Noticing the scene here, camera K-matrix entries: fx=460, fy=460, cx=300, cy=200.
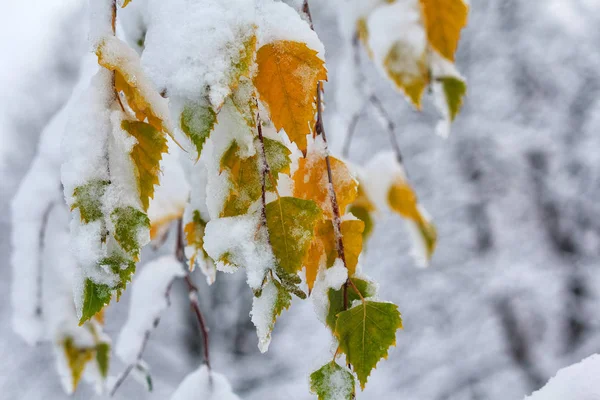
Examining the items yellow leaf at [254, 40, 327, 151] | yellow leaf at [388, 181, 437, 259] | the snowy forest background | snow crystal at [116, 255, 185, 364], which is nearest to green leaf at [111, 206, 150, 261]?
yellow leaf at [254, 40, 327, 151]

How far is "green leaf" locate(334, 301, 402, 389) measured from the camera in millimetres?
308

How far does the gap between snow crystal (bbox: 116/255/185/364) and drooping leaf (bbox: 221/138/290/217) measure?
0.57 m

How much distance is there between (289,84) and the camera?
0.29 metres

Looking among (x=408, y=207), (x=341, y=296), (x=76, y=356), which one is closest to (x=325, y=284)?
(x=341, y=296)

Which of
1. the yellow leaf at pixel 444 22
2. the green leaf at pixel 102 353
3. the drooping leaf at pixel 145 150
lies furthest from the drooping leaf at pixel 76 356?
the yellow leaf at pixel 444 22

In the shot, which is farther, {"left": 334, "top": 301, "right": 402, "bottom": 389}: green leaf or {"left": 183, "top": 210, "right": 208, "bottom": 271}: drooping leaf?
{"left": 183, "top": 210, "right": 208, "bottom": 271}: drooping leaf

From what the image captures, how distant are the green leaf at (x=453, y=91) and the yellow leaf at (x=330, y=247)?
0.30 meters

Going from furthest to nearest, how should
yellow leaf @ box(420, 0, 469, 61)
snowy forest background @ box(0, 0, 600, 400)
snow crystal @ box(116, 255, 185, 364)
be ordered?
1. snowy forest background @ box(0, 0, 600, 400)
2. snow crystal @ box(116, 255, 185, 364)
3. yellow leaf @ box(420, 0, 469, 61)

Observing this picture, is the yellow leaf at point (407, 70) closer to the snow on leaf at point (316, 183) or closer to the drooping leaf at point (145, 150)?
the snow on leaf at point (316, 183)

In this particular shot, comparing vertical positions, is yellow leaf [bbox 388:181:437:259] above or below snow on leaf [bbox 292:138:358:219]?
below

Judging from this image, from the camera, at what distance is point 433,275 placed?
4375 mm

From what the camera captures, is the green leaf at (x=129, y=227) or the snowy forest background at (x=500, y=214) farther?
the snowy forest background at (x=500, y=214)

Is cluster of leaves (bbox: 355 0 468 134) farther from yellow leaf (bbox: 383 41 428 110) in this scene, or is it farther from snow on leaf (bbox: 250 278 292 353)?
snow on leaf (bbox: 250 278 292 353)

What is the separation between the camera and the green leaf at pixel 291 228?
29 cm
